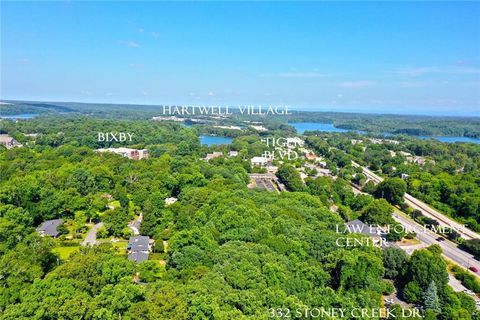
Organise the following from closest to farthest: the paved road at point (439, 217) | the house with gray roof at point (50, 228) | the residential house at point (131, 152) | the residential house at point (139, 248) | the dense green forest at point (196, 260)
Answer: the dense green forest at point (196, 260)
the residential house at point (139, 248)
the house with gray roof at point (50, 228)
the paved road at point (439, 217)
the residential house at point (131, 152)

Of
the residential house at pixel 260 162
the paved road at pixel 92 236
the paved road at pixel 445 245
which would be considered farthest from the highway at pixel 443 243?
the paved road at pixel 92 236

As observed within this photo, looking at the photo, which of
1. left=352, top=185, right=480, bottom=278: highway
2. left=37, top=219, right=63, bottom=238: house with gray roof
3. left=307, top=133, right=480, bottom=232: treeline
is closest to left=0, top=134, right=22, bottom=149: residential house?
left=37, top=219, right=63, bottom=238: house with gray roof

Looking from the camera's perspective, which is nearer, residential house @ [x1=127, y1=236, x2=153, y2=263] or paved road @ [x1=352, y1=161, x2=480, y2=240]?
residential house @ [x1=127, y1=236, x2=153, y2=263]

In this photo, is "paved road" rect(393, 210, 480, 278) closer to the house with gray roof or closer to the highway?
the highway

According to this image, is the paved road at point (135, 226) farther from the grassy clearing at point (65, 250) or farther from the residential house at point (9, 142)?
the residential house at point (9, 142)

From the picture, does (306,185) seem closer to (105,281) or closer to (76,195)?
(76,195)

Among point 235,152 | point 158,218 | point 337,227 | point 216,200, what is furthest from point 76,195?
point 235,152

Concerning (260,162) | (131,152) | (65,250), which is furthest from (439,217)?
A: (131,152)

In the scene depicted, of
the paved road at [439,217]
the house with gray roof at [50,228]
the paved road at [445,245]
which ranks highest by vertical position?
the house with gray roof at [50,228]
